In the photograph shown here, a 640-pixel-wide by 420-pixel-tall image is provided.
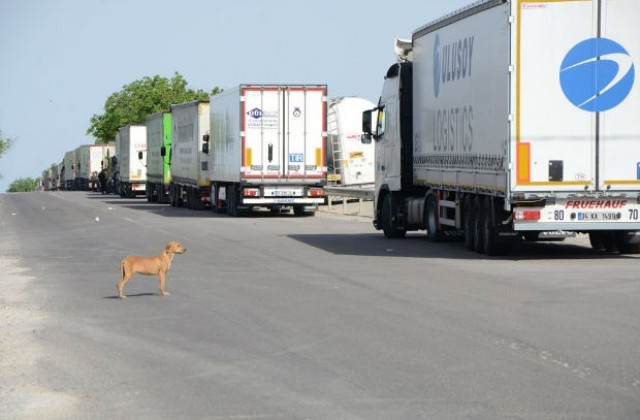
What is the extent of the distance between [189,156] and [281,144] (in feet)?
37.6

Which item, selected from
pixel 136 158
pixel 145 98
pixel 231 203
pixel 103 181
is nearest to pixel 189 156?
pixel 231 203

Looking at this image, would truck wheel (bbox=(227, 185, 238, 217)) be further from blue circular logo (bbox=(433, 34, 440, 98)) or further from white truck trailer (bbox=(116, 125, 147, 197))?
white truck trailer (bbox=(116, 125, 147, 197))

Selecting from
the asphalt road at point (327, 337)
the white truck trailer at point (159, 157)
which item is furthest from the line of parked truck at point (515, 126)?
the white truck trailer at point (159, 157)

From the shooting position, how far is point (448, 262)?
70.4 ft

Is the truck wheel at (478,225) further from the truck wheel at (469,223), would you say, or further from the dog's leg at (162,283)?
the dog's leg at (162,283)

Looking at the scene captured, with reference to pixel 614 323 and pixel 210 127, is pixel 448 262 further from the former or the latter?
pixel 210 127

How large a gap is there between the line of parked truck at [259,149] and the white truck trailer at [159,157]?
51 millimetres

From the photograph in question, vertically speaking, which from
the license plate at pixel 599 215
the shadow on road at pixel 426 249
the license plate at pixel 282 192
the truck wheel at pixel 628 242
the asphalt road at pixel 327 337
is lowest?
the shadow on road at pixel 426 249

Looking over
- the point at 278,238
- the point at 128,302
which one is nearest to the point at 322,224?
the point at 278,238

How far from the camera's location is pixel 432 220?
2691 centimetres

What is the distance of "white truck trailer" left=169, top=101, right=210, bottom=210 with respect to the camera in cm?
4891

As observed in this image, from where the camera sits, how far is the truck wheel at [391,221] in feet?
94.1

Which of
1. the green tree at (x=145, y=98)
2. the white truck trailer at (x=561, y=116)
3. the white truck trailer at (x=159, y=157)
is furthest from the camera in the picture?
the green tree at (x=145, y=98)

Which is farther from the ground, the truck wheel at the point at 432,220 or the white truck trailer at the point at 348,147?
the white truck trailer at the point at 348,147
